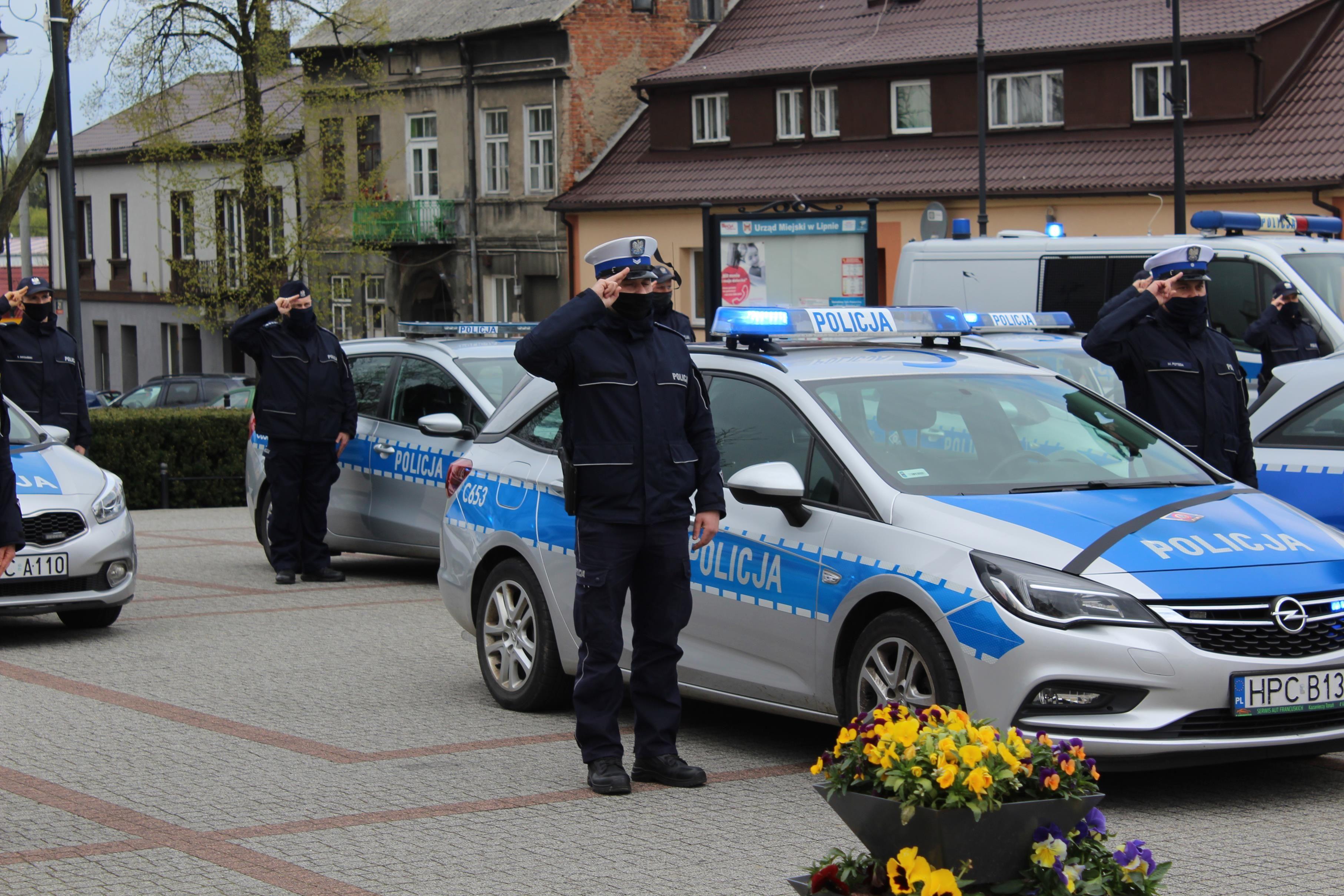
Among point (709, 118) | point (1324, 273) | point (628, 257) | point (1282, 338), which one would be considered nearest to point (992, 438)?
point (628, 257)

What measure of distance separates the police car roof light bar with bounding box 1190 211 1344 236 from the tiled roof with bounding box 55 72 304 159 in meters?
22.9

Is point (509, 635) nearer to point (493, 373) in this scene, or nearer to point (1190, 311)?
point (1190, 311)

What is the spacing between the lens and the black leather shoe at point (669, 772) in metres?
6.62

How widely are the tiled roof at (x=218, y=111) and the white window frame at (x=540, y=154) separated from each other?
509 cm

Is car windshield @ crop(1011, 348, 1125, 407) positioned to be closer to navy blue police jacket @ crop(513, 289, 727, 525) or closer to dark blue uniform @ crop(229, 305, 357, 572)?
dark blue uniform @ crop(229, 305, 357, 572)

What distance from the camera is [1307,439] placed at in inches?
380

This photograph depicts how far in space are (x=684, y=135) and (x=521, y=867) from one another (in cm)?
3514

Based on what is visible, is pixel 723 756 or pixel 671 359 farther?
pixel 723 756

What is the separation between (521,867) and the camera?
18.2ft

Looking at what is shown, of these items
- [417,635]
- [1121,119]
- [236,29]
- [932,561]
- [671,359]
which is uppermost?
[236,29]

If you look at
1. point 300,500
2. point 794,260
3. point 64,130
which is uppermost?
point 64,130

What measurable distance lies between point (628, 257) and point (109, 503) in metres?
5.56

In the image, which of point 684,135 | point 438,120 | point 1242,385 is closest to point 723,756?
point 1242,385

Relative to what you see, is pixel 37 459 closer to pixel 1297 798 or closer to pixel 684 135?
pixel 1297 798
